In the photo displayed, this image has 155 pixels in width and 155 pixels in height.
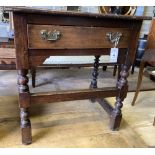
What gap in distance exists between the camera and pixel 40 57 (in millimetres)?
1058

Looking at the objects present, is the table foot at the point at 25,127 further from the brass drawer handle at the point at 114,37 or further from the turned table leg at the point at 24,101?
the brass drawer handle at the point at 114,37

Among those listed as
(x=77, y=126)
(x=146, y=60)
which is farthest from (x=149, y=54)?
(x=77, y=126)

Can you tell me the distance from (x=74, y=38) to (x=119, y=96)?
51cm

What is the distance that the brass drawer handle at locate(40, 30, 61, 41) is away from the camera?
3.25 feet

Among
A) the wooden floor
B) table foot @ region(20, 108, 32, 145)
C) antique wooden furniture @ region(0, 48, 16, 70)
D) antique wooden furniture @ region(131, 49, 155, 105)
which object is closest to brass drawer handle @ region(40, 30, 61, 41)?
table foot @ region(20, 108, 32, 145)

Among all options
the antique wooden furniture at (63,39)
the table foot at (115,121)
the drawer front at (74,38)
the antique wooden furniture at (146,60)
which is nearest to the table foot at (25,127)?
the antique wooden furniture at (63,39)

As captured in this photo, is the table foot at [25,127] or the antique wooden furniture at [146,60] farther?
the antique wooden furniture at [146,60]

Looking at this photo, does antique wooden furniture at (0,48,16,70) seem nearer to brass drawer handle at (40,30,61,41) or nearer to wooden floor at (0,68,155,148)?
wooden floor at (0,68,155,148)

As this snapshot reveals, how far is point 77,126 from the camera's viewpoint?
4.71 feet

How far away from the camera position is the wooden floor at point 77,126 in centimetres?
127

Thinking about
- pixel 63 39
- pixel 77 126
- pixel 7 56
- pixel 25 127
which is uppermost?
pixel 63 39

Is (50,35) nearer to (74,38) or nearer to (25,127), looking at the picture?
(74,38)

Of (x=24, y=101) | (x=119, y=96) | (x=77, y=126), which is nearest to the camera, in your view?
(x=24, y=101)
